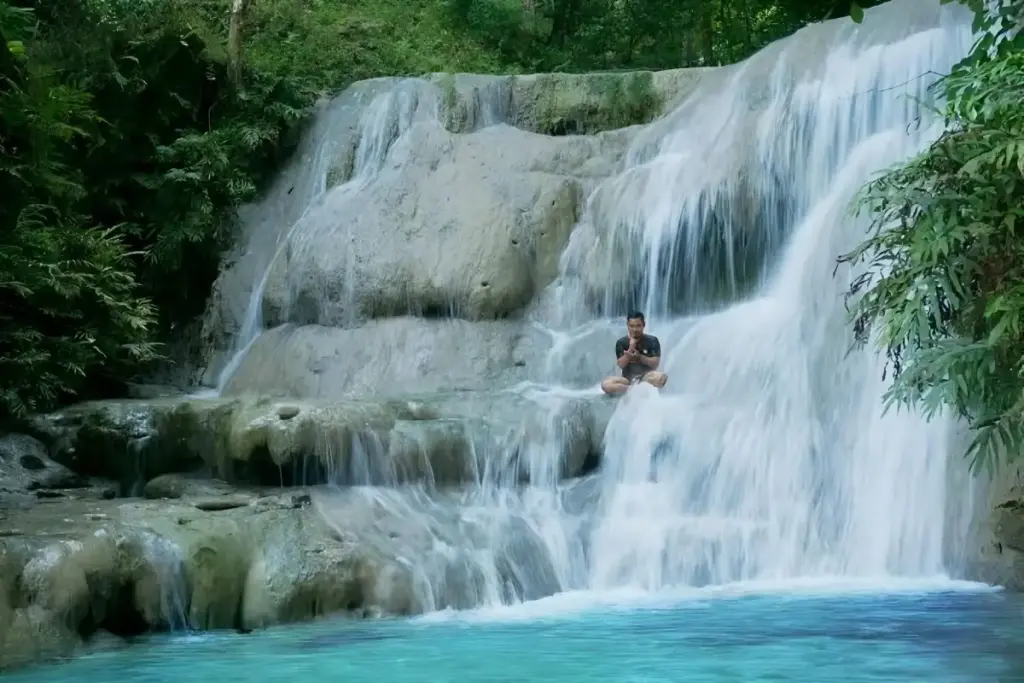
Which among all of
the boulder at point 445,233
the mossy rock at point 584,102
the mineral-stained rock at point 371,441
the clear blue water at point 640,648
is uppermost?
the mossy rock at point 584,102

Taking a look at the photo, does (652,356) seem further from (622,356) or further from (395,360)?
(395,360)

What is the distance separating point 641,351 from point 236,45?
8328 millimetres

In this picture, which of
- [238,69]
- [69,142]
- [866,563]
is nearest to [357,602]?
[866,563]

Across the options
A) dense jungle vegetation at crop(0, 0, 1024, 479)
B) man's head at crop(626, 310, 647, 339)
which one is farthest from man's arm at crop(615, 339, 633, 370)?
dense jungle vegetation at crop(0, 0, 1024, 479)

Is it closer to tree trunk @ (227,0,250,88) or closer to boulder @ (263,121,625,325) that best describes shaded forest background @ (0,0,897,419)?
tree trunk @ (227,0,250,88)

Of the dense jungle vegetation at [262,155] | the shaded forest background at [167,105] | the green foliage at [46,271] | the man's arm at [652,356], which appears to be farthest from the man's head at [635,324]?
the green foliage at [46,271]

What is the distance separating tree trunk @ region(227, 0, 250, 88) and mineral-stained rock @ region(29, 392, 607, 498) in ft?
23.7

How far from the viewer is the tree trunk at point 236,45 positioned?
50.5 ft

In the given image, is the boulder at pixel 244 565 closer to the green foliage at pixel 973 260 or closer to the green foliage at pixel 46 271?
the green foliage at pixel 46 271

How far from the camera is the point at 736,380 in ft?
31.0

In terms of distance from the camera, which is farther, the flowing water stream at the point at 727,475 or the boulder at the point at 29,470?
the boulder at the point at 29,470

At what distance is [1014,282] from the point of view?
543cm

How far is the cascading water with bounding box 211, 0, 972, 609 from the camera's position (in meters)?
8.04

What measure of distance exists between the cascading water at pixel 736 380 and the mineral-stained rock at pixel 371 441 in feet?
0.21
